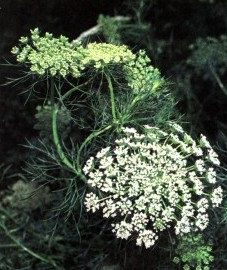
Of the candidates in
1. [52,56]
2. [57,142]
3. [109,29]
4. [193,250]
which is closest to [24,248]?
[57,142]

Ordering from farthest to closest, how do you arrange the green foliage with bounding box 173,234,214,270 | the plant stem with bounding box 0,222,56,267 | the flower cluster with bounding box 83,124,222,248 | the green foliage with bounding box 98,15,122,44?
the green foliage with bounding box 98,15,122,44, the plant stem with bounding box 0,222,56,267, the green foliage with bounding box 173,234,214,270, the flower cluster with bounding box 83,124,222,248

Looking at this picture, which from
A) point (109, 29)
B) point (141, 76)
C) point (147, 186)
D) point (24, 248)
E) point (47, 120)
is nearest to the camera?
point (147, 186)

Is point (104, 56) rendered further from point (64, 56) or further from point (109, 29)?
point (109, 29)

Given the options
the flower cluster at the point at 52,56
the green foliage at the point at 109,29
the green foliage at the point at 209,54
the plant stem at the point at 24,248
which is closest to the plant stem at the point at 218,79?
the green foliage at the point at 209,54

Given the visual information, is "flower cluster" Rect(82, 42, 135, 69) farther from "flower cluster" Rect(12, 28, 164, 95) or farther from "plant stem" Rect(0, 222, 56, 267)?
"plant stem" Rect(0, 222, 56, 267)

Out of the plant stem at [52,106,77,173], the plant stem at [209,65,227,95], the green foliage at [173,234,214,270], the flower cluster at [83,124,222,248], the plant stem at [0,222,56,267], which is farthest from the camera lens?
the plant stem at [209,65,227,95]

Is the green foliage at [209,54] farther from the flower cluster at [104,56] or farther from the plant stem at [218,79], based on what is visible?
the flower cluster at [104,56]

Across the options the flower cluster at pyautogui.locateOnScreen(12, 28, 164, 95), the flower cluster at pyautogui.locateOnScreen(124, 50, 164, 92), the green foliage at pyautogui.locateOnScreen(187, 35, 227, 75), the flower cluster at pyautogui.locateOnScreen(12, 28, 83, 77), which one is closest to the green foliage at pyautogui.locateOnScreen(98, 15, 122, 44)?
the green foliage at pyautogui.locateOnScreen(187, 35, 227, 75)
